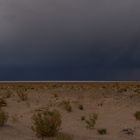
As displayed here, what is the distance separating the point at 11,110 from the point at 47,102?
22.6 feet

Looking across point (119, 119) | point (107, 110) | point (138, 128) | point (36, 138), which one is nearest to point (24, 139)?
point (36, 138)

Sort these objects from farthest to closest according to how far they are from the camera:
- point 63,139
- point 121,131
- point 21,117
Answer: point 21,117
point 121,131
point 63,139

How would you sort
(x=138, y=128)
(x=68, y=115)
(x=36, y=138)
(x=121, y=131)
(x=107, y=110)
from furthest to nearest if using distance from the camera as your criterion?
(x=107, y=110) < (x=68, y=115) < (x=138, y=128) < (x=121, y=131) < (x=36, y=138)

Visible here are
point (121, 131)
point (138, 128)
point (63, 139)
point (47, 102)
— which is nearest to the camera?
point (63, 139)

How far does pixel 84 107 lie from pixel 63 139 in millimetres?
19412

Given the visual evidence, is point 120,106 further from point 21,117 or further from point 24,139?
point 24,139

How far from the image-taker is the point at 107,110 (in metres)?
34.1

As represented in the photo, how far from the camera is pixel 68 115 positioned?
3095cm

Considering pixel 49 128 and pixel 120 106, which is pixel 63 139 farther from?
pixel 120 106

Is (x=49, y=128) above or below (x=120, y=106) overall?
below

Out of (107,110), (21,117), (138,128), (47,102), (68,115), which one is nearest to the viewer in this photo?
(138,128)

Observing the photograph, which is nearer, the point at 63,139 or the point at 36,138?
the point at 63,139

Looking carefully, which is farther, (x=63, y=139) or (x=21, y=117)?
(x=21, y=117)

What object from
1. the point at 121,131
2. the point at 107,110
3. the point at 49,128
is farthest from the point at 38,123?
the point at 107,110
